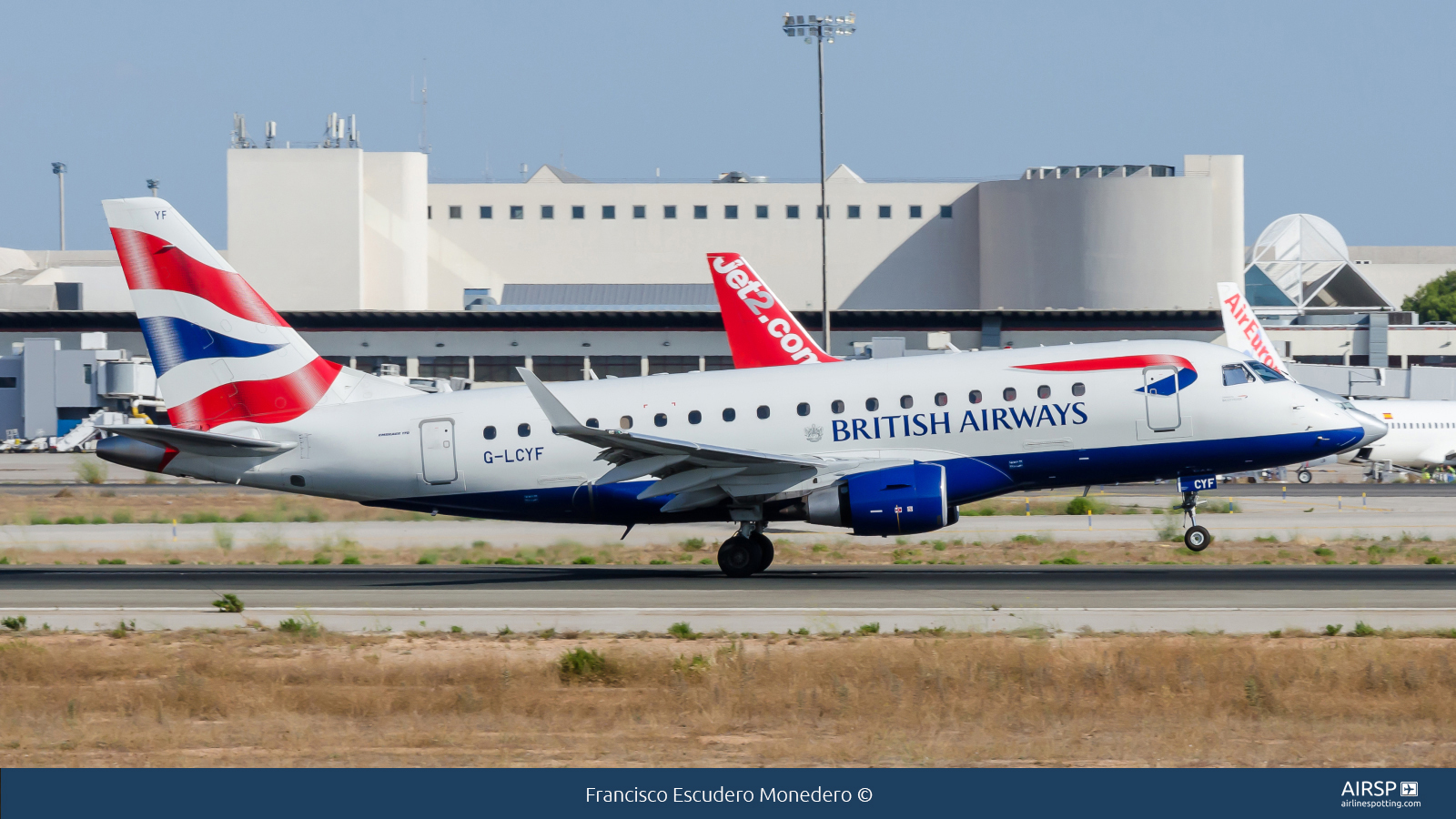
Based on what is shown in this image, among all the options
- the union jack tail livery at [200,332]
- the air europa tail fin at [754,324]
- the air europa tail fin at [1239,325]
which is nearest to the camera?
the union jack tail livery at [200,332]

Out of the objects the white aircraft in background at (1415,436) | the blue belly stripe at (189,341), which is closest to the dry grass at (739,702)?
the blue belly stripe at (189,341)

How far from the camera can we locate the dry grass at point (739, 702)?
12.5m

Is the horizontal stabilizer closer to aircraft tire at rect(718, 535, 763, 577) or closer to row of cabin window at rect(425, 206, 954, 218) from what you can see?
aircraft tire at rect(718, 535, 763, 577)

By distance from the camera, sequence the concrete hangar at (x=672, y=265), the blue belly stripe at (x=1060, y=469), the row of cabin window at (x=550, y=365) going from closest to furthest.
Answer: the blue belly stripe at (x=1060, y=469)
the row of cabin window at (x=550, y=365)
the concrete hangar at (x=672, y=265)

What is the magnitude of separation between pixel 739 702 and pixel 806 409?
A: 39.9ft

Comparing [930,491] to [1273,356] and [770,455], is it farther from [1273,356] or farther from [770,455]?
[1273,356]

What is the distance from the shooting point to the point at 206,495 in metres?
53.8

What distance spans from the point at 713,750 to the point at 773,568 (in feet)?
50.8

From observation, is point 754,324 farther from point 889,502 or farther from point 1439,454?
point 1439,454

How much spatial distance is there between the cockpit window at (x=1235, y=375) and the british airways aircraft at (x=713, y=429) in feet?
0.29

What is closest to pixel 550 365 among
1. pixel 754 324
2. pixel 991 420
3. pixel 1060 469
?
pixel 754 324

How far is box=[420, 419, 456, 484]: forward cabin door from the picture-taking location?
26875mm

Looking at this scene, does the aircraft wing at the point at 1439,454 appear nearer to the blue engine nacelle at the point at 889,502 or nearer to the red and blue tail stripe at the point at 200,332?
the blue engine nacelle at the point at 889,502

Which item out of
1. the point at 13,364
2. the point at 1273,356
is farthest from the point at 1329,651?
the point at 13,364
